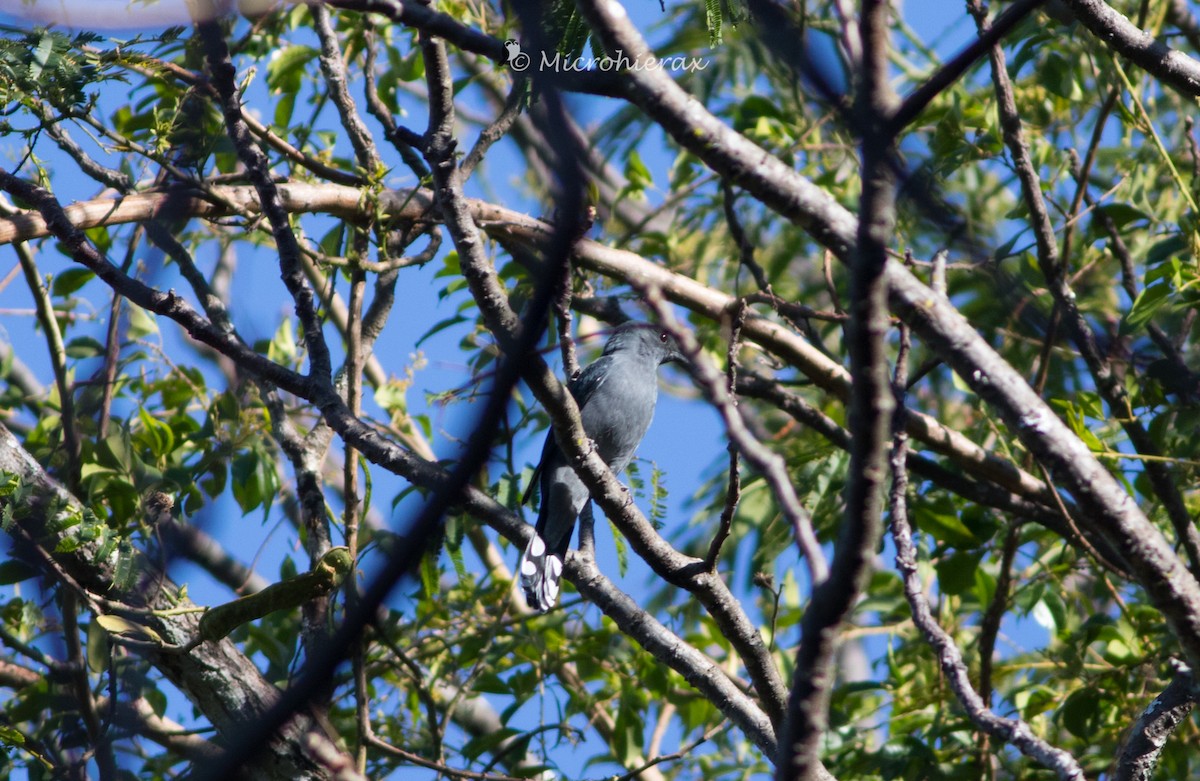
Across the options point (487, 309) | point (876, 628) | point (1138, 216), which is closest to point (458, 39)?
point (487, 309)

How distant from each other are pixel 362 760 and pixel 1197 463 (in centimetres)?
258

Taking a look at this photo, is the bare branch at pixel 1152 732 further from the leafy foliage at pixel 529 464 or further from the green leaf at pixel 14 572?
the green leaf at pixel 14 572

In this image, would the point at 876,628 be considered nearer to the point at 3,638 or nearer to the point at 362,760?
the point at 362,760

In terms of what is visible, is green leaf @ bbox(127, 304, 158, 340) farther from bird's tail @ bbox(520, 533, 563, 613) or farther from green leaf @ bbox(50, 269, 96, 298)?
bird's tail @ bbox(520, 533, 563, 613)

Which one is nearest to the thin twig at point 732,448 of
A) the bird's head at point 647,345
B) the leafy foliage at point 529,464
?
the leafy foliage at point 529,464

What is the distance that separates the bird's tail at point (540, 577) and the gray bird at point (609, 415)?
11 cm

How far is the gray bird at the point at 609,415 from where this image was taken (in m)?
4.24

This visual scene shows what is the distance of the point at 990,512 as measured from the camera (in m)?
4.32

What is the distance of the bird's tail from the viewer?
3750 mm

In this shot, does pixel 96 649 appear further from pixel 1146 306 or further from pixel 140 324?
pixel 1146 306

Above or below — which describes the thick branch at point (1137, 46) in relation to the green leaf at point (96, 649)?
above

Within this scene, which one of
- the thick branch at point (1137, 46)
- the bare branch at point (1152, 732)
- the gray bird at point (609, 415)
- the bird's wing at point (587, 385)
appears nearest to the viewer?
the bare branch at point (1152, 732)

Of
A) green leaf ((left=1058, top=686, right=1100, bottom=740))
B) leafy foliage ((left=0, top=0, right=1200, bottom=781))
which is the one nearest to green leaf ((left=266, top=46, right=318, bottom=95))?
leafy foliage ((left=0, top=0, right=1200, bottom=781))

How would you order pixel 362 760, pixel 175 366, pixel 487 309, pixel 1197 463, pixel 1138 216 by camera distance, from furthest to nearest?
pixel 175 366 < pixel 1138 216 < pixel 362 760 < pixel 1197 463 < pixel 487 309
